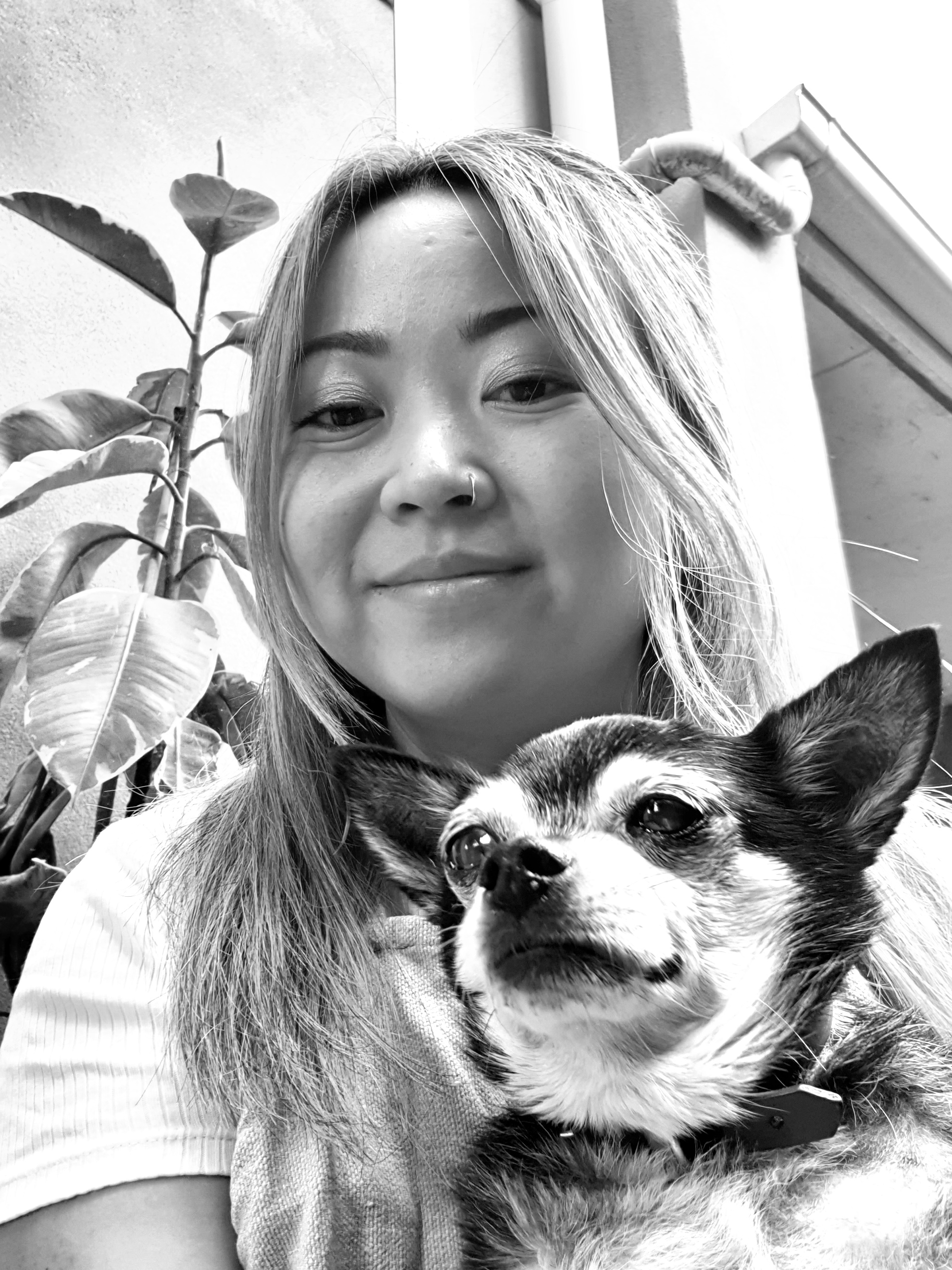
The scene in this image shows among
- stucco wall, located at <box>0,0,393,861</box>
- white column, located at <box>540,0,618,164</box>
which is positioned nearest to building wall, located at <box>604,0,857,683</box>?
white column, located at <box>540,0,618,164</box>

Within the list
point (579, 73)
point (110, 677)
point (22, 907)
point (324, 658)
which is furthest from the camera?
point (579, 73)

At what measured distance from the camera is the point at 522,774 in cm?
76

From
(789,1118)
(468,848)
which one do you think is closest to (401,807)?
(468,848)

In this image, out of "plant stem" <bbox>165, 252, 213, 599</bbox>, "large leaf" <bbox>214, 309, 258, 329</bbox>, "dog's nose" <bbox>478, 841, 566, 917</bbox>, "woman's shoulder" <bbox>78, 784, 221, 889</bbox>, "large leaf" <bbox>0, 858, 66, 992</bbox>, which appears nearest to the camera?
"dog's nose" <bbox>478, 841, 566, 917</bbox>

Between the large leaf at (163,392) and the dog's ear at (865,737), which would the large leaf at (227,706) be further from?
the dog's ear at (865,737)

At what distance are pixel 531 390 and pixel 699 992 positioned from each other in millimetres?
538

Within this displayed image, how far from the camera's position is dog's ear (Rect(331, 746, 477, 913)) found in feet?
2.54

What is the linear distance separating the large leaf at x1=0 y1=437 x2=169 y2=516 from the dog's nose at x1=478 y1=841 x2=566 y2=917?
1.11 metres

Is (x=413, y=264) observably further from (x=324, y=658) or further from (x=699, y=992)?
(x=699, y=992)

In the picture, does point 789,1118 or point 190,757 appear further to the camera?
point 190,757

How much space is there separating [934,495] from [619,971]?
248 cm

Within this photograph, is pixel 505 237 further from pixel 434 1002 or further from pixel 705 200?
pixel 705 200

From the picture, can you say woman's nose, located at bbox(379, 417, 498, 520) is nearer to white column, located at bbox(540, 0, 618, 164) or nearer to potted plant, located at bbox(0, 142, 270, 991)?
potted plant, located at bbox(0, 142, 270, 991)

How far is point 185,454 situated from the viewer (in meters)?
1.76
